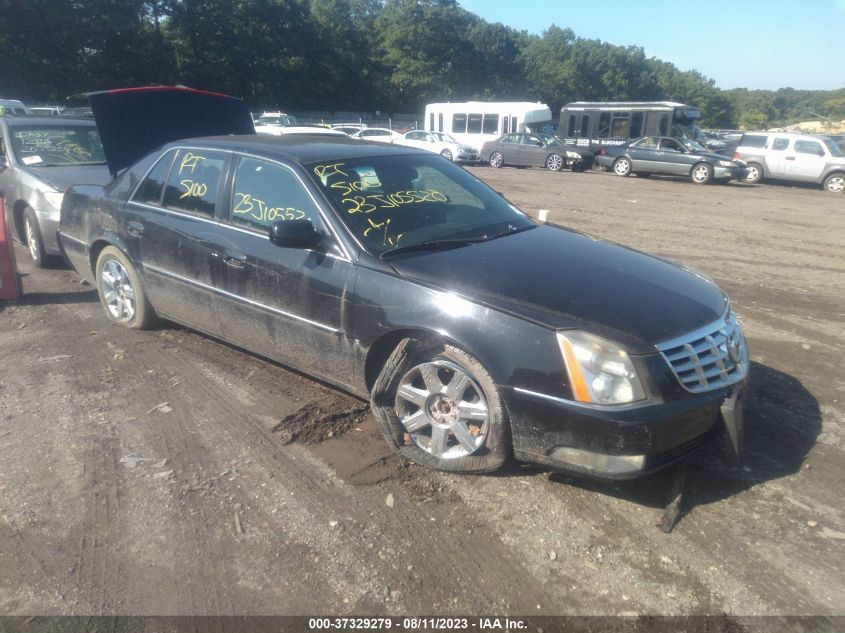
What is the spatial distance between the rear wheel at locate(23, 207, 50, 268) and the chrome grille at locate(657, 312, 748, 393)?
6.94 meters

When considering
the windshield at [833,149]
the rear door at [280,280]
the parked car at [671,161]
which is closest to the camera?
the rear door at [280,280]

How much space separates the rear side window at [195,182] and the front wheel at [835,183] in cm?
2120

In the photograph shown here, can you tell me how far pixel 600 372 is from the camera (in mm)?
2932

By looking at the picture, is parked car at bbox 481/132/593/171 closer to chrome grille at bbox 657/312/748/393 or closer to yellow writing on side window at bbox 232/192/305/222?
yellow writing on side window at bbox 232/192/305/222

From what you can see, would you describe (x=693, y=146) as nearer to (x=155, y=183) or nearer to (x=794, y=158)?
(x=794, y=158)

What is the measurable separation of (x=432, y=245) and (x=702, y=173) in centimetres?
2051

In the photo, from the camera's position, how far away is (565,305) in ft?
10.3

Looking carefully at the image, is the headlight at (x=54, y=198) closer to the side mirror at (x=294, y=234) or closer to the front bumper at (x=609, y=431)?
the side mirror at (x=294, y=234)

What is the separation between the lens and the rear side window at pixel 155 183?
4973 millimetres

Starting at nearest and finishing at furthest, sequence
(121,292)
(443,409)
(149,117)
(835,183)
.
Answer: (443,409), (121,292), (149,117), (835,183)

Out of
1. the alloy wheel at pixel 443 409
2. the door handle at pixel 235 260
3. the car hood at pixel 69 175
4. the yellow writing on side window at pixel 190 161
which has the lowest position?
the alloy wheel at pixel 443 409

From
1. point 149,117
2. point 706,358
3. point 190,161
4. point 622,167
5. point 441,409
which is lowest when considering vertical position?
point 622,167

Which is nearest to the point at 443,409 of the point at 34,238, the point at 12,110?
the point at 34,238

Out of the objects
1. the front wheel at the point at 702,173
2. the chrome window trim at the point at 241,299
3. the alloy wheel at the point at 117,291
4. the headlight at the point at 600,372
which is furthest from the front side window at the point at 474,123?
the headlight at the point at 600,372
